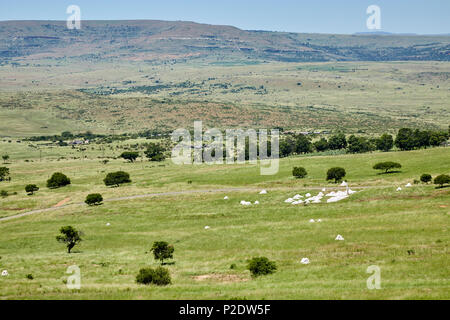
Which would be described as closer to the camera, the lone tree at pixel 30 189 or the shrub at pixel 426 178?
the shrub at pixel 426 178

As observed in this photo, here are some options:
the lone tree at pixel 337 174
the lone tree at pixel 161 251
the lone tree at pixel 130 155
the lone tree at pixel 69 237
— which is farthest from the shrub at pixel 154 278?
the lone tree at pixel 130 155

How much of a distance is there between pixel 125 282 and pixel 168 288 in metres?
5.60

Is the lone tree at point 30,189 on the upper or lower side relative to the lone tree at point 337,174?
lower

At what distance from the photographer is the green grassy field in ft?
101

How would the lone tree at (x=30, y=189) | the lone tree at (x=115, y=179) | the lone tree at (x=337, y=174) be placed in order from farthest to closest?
the lone tree at (x=115, y=179)
the lone tree at (x=30, y=189)
the lone tree at (x=337, y=174)

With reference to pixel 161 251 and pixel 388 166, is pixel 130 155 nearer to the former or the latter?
pixel 388 166

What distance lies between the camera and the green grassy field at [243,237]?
30.7 m

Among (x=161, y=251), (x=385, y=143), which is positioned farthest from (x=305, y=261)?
(x=385, y=143)

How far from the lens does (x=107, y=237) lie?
62344 millimetres

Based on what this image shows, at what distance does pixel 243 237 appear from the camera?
177 ft

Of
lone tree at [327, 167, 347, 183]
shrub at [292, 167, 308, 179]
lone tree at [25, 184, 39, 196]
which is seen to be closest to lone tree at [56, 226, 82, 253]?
lone tree at [327, 167, 347, 183]

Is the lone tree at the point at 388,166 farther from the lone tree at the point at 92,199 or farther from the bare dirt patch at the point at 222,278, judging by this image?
the bare dirt patch at the point at 222,278

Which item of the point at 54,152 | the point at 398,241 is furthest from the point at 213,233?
the point at 54,152

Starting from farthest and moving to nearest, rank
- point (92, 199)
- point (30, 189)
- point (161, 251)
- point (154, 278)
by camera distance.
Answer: point (30, 189) → point (92, 199) → point (161, 251) → point (154, 278)
